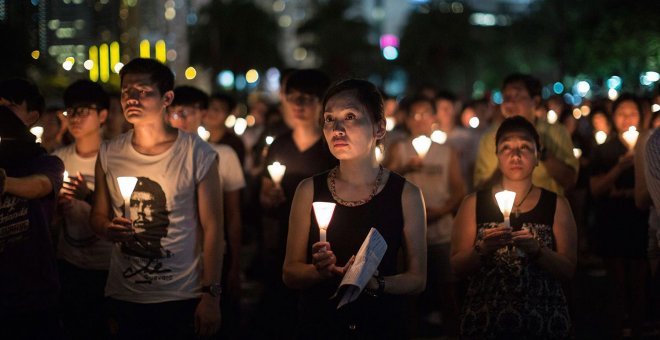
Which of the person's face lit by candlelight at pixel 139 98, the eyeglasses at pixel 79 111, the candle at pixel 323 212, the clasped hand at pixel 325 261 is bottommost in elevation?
the clasped hand at pixel 325 261

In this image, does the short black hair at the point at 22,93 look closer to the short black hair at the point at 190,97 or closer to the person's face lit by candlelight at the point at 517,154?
the short black hair at the point at 190,97

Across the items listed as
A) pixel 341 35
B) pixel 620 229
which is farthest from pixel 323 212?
pixel 341 35

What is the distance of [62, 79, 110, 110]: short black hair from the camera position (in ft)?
24.5

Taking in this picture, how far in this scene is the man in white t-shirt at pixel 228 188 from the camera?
7215mm

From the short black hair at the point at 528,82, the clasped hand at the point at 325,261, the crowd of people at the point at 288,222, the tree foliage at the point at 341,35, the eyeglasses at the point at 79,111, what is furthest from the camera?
the tree foliage at the point at 341,35

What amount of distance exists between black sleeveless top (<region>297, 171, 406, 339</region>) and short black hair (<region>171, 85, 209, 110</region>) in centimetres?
410

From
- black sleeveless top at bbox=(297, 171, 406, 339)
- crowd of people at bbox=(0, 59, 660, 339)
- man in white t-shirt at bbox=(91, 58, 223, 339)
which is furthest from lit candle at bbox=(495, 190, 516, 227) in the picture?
man in white t-shirt at bbox=(91, 58, 223, 339)

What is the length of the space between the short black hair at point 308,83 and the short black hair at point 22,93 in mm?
2110

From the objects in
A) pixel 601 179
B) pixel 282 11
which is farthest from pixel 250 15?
pixel 282 11

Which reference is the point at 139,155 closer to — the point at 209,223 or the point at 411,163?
the point at 209,223

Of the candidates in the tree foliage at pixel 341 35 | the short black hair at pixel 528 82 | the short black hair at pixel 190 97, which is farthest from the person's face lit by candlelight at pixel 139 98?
the tree foliage at pixel 341 35

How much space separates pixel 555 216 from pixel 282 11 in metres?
150

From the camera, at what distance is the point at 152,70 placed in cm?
596

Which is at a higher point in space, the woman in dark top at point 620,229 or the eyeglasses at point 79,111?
the eyeglasses at point 79,111
